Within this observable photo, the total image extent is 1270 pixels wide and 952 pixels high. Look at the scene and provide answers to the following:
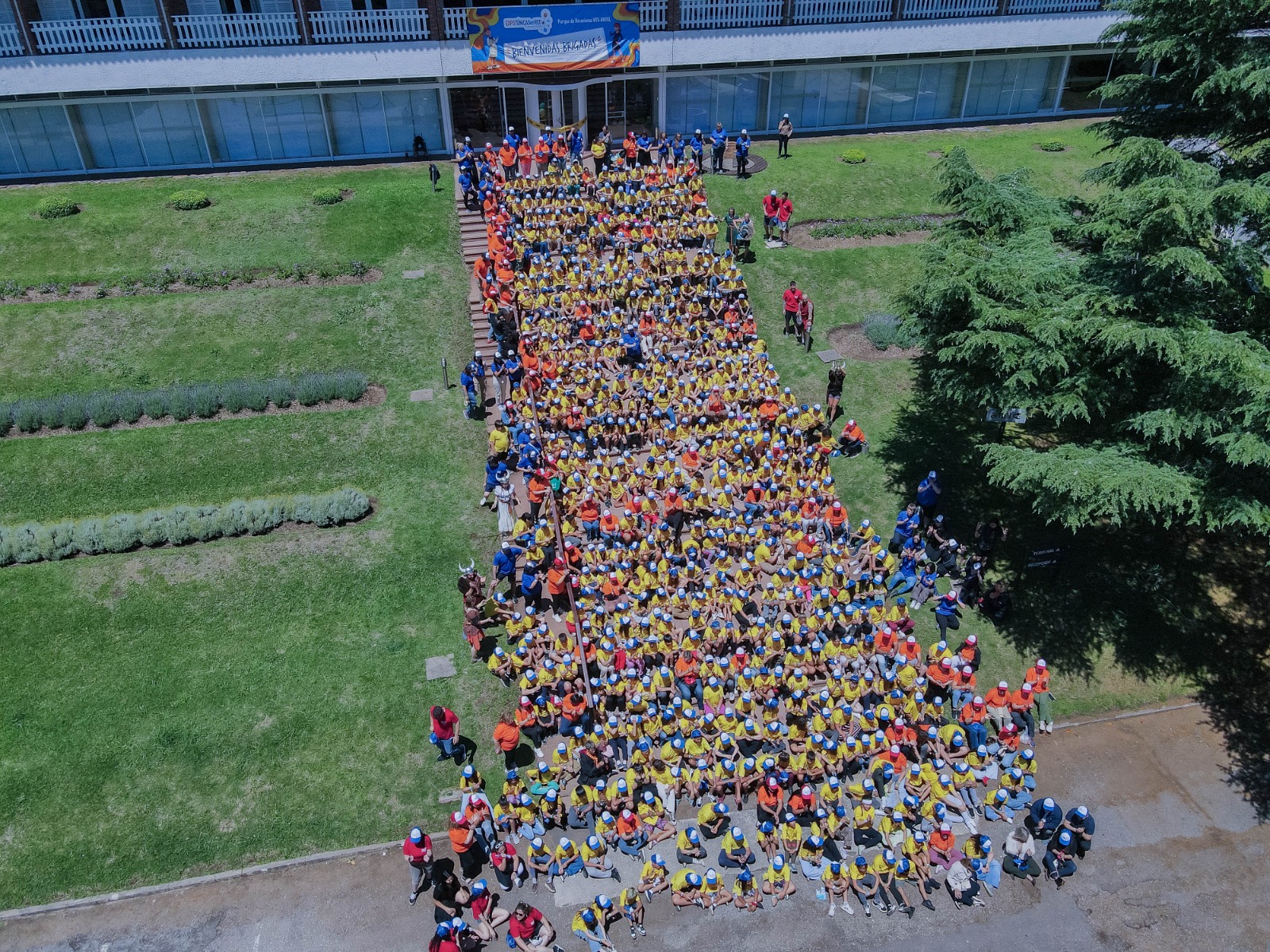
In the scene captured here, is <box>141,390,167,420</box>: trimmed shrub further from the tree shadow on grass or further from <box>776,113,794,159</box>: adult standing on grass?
<box>776,113,794,159</box>: adult standing on grass

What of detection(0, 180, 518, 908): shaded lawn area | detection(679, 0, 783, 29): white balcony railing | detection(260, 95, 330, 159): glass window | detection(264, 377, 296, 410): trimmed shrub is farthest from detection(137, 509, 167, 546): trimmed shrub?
detection(679, 0, 783, 29): white balcony railing

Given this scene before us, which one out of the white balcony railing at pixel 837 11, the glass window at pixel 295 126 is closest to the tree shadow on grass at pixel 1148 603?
the white balcony railing at pixel 837 11

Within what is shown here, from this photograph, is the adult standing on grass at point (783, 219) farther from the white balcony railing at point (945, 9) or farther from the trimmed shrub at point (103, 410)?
the trimmed shrub at point (103, 410)

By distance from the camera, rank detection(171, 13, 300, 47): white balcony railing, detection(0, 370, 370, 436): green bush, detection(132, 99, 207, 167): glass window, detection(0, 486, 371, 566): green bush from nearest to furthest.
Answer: detection(0, 486, 371, 566): green bush < detection(0, 370, 370, 436): green bush < detection(171, 13, 300, 47): white balcony railing < detection(132, 99, 207, 167): glass window

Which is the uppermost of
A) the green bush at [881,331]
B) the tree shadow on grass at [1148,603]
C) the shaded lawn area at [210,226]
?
the shaded lawn area at [210,226]

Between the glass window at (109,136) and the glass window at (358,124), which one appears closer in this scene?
the glass window at (109,136)

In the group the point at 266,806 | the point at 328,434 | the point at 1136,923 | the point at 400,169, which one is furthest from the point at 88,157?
the point at 1136,923

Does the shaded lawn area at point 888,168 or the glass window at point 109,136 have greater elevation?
the glass window at point 109,136
